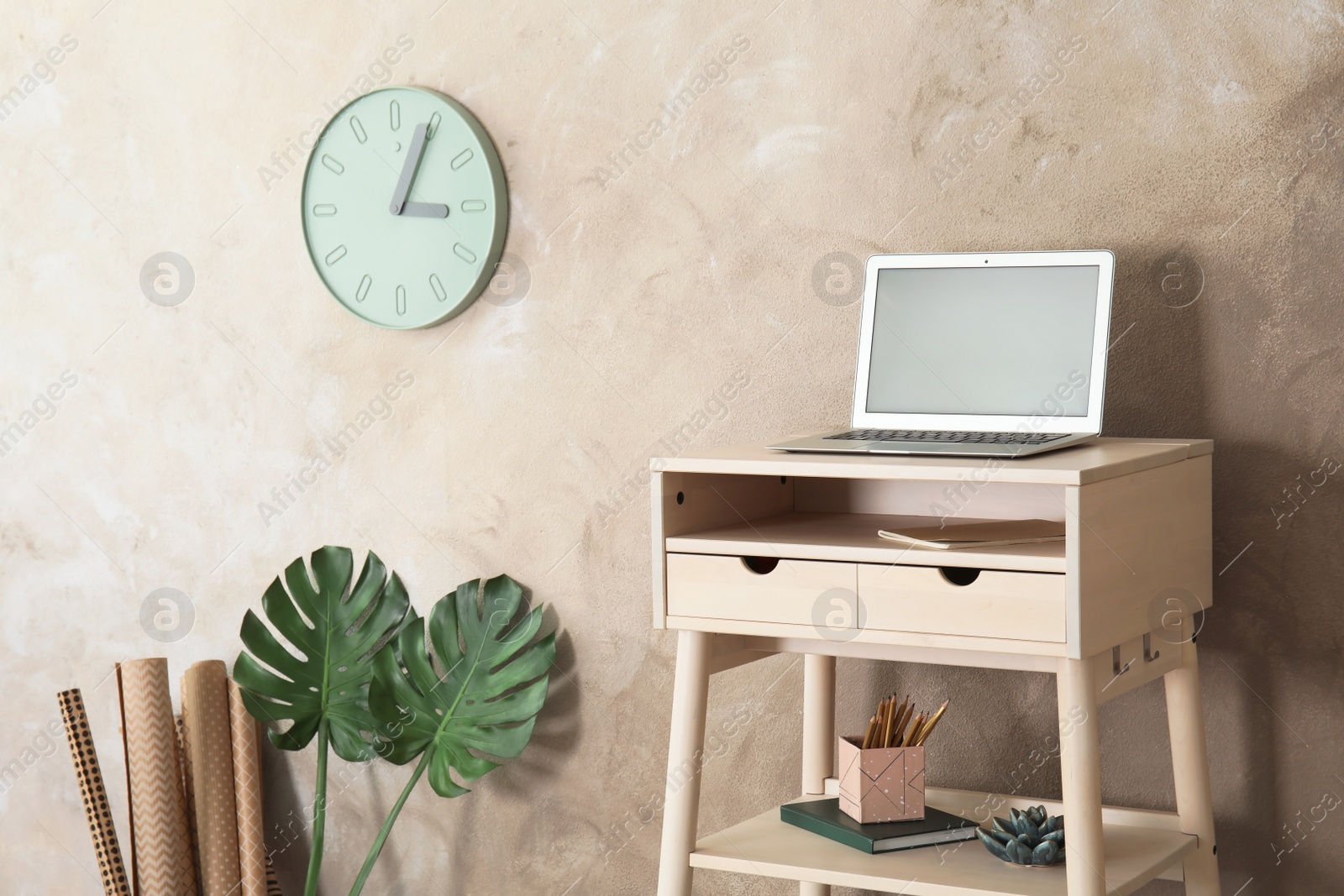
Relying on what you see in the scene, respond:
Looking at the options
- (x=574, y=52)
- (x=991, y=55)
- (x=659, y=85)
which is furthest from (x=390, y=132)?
(x=991, y=55)

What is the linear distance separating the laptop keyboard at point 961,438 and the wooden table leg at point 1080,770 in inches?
10.4

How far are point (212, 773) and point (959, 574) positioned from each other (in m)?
1.38

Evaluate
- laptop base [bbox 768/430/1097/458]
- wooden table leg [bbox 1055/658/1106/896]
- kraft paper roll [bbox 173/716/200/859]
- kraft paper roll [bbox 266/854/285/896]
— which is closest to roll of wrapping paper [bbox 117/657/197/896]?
kraft paper roll [bbox 173/716/200/859]

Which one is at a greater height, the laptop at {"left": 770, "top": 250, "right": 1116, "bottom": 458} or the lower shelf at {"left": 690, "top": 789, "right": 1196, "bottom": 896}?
the laptop at {"left": 770, "top": 250, "right": 1116, "bottom": 458}

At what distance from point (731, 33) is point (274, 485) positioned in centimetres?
112

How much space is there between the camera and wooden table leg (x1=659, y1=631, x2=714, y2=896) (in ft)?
4.94

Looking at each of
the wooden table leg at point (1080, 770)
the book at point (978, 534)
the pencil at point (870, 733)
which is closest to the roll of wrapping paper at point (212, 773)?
the pencil at point (870, 733)

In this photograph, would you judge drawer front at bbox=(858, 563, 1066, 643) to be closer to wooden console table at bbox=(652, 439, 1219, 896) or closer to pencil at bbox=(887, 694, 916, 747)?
wooden console table at bbox=(652, 439, 1219, 896)

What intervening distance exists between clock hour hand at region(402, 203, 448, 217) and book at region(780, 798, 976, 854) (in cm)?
110

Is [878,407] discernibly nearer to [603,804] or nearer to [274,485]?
[603,804]

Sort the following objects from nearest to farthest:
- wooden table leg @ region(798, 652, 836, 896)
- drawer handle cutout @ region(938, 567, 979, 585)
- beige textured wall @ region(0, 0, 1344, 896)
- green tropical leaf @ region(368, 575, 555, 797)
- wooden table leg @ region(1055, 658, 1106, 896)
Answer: wooden table leg @ region(1055, 658, 1106, 896) < drawer handle cutout @ region(938, 567, 979, 585) < beige textured wall @ region(0, 0, 1344, 896) < wooden table leg @ region(798, 652, 836, 896) < green tropical leaf @ region(368, 575, 555, 797)

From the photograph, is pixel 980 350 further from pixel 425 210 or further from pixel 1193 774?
pixel 425 210

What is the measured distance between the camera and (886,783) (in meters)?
1.54

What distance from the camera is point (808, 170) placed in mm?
1861
